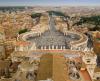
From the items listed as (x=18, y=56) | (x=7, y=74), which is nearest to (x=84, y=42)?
(x=18, y=56)

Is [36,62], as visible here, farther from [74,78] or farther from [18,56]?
[74,78]

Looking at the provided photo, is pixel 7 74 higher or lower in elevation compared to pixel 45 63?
lower

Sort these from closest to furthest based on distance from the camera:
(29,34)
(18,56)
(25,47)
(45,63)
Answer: (45,63), (18,56), (25,47), (29,34)

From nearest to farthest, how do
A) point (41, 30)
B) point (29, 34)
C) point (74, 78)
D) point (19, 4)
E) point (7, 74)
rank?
1. point (74, 78)
2. point (7, 74)
3. point (29, 34)
4. point (41, 30)
5. point (19, 4)

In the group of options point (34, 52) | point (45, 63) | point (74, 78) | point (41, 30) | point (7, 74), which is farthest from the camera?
point (41, 30)

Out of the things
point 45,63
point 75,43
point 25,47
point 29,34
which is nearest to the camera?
point 45,63

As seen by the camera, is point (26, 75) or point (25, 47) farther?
point (25, 47)

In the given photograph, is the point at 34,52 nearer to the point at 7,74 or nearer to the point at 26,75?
the point at 7,74

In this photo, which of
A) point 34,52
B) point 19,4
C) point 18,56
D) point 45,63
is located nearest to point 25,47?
point 34,52

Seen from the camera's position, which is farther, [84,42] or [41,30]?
[41,30]
